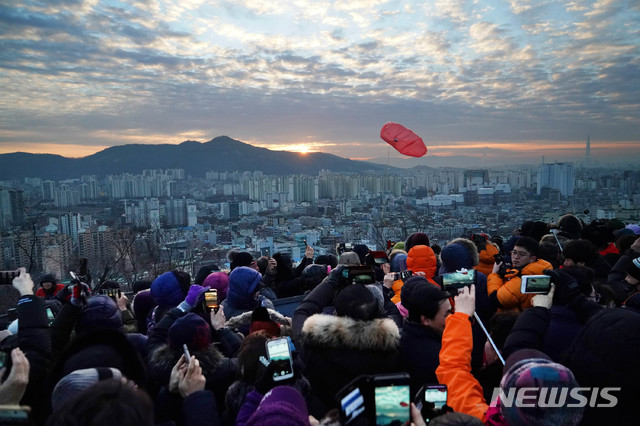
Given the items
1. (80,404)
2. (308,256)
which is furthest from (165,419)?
(308,256)

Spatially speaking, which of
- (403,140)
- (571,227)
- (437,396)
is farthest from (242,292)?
(403,140)

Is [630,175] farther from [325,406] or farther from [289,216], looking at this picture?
[289,216]

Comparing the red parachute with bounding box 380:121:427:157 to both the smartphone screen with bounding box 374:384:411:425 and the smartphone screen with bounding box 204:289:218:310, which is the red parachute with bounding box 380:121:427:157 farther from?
the smartphone screen with bounding box 374:384:411:425

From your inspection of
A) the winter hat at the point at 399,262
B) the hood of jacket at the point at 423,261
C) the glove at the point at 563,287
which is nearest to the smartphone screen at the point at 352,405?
the glove at the point at 563,287

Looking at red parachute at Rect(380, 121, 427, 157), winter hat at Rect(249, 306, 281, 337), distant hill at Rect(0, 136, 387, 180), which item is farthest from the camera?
distant hill at Rect(0, 136, 387, 180)

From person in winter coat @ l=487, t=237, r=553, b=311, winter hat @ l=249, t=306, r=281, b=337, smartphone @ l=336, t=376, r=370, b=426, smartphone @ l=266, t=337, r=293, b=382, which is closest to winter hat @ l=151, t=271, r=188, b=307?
winter hat @ l=249, t=306, r=281, b=337

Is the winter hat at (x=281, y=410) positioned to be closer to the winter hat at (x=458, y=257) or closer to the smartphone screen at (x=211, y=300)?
the smartphone screen at (x=211, y=300)
